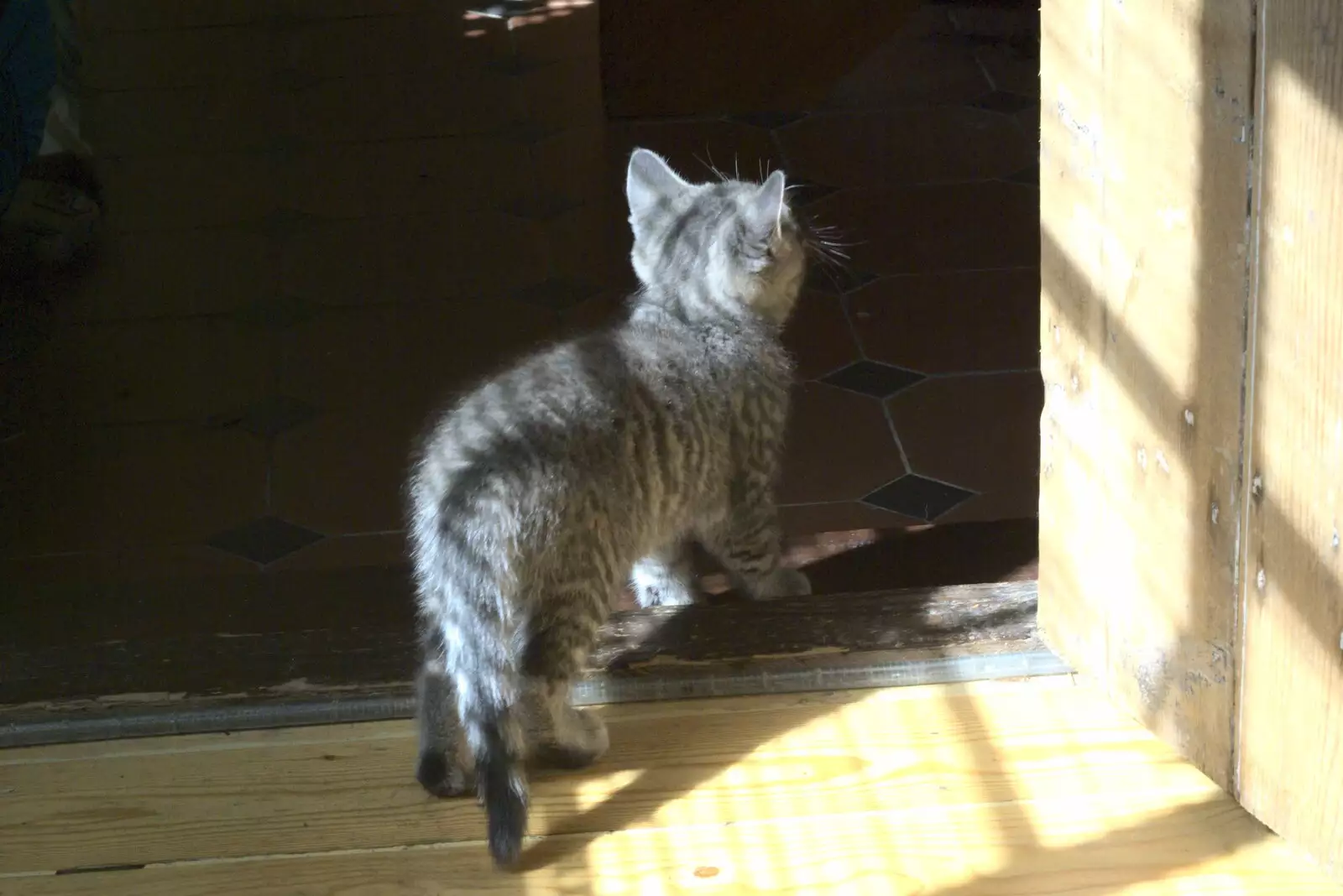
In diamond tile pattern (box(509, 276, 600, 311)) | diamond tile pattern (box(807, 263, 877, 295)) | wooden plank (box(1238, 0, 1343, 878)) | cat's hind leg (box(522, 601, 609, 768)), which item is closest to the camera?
wooden plank (box(1238, 0, 1343, 878))

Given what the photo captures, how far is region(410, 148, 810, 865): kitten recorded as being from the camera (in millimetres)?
1824

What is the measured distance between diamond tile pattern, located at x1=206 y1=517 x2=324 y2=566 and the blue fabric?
162cm

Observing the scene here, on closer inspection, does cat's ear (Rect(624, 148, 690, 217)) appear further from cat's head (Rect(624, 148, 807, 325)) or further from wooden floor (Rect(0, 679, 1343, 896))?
wooden floor (Rect(0, 679, 1343, 896))

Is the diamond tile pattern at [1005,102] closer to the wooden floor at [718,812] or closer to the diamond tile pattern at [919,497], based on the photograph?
the diamond tile pattern at [919,497]

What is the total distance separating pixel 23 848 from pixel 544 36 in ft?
15.2

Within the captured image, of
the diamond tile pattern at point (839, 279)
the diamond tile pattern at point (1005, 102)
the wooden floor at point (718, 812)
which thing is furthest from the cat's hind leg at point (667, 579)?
the diamond tile pattern at point (1005, 102)

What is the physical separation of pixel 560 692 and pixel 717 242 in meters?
0.96

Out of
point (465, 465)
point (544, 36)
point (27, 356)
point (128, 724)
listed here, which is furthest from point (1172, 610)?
point (544, 36)

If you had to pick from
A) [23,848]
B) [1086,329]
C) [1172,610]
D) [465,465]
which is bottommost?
[23,848]

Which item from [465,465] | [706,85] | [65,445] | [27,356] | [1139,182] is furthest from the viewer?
[706,85]

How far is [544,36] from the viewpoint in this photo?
589 cm

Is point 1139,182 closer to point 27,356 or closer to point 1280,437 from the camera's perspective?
point 1280,437

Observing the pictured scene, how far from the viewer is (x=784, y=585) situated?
2791 millimetres

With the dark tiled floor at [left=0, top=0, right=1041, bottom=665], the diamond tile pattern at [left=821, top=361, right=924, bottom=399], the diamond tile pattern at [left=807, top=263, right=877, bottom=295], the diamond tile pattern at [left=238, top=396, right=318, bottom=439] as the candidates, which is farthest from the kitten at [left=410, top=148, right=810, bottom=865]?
the diamond tile pattern at [left=807, top=263, right=877, bottom=295]
